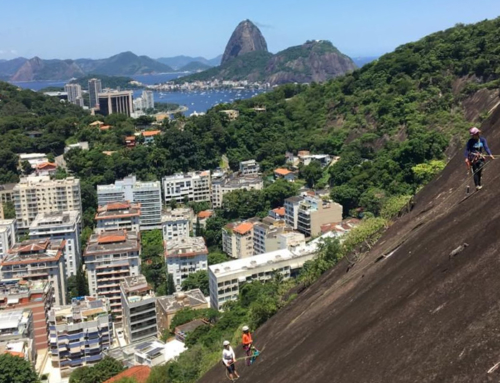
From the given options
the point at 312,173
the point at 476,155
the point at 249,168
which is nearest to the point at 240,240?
the point at 312,173

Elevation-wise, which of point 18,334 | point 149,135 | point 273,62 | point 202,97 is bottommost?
point 18,334

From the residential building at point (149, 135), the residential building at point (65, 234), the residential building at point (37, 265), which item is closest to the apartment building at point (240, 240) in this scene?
the residential building at point (65, 234)

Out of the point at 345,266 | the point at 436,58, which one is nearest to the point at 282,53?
the point at 436,58

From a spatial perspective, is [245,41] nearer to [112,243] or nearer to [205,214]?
[205,214]

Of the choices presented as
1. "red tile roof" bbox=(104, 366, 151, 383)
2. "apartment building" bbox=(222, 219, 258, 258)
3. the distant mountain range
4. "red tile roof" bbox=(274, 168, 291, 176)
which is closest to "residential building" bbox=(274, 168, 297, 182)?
"red tile roof" bbox=(274, 168, 291, 176)

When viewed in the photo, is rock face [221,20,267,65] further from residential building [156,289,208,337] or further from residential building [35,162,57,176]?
residential building [156,289,208,337]

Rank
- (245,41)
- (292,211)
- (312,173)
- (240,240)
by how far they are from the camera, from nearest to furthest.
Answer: (240,240) < (292,211) < (312,173) < (245,41)

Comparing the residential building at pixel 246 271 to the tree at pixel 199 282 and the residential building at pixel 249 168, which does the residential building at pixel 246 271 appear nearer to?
the tree at pixel 199 282
